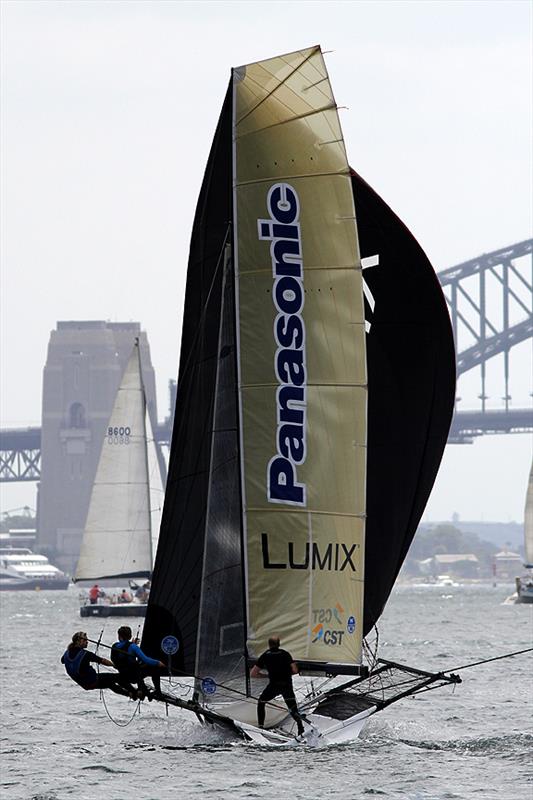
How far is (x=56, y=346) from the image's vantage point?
129 meters

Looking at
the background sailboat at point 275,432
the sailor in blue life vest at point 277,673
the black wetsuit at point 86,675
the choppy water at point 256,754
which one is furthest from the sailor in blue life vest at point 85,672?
the sailor in blue life vest at point 277,673

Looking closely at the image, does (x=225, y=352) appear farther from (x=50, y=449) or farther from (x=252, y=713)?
(x=50, y=449)

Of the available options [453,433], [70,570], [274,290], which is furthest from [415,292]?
[70,570]

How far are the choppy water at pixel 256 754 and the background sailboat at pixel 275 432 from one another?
0.46 metres

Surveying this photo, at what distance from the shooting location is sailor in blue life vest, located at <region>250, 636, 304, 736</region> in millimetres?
13516

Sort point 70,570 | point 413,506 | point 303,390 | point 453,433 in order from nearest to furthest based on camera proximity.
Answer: point 303,390
point 413,506
point 453,433
point 70,570

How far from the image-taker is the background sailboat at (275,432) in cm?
1390

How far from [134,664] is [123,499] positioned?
1064 inches

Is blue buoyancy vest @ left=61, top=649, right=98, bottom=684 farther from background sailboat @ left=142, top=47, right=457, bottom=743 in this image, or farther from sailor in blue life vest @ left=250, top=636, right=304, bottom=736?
sailor in blue life vest @ left=250, top=636, right=304, bottom=736

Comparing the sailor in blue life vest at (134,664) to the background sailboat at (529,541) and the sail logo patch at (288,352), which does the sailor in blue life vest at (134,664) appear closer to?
the sail logo patch at (288,352)

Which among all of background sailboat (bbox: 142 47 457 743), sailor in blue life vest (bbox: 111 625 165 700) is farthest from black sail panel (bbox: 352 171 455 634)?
sailor in blue life vest (bbox: 111 625 165 700)

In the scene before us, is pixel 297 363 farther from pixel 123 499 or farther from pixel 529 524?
pixel 529 524

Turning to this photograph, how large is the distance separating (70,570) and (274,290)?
10598cm

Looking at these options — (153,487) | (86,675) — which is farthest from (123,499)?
(86,675)
